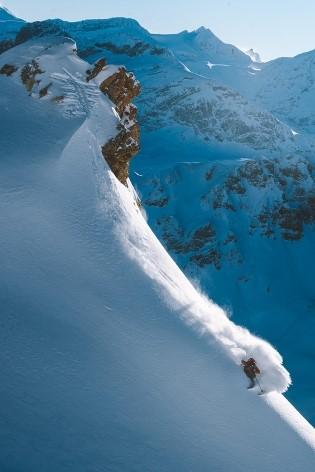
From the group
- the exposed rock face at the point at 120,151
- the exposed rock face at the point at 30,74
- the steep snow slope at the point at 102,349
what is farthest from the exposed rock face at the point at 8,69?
the exposed rock face at the point at 120,151

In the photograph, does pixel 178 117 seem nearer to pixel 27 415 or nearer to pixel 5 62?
pixel 5 62

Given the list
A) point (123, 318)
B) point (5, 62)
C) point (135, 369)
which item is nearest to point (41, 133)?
point (5, 62)

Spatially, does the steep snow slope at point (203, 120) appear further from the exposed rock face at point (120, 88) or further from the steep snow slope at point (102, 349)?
the steep snow slope at point (102, 349)

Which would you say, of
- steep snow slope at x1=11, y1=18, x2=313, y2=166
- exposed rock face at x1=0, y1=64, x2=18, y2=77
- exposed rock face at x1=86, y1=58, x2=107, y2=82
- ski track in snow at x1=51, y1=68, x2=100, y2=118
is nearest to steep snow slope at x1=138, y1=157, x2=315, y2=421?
steep snow slope at x1=11, y1=18, x2=313, y2=166

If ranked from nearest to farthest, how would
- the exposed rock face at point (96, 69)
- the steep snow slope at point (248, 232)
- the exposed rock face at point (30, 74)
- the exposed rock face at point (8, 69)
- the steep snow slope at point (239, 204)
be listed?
the exposed rock face at point (30, 74) < the exposed rock face at point (8, 69) < the exposed rock face at point (96, 69) < the steep snow slope at point (239, 204) < the steep snow slope at point (248, 232)

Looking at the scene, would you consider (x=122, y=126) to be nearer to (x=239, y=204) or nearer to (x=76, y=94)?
(x=76, y=94)

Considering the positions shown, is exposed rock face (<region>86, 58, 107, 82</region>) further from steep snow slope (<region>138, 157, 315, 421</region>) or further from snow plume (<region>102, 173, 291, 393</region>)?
steep snow slope (<region>138, 157, 315, 421</region>)
